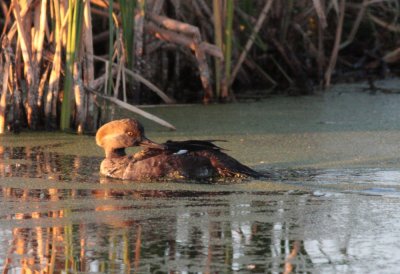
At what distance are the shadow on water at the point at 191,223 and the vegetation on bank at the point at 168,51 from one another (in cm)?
101

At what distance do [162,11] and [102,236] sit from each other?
14.9 ft

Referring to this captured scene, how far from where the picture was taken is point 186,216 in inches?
182

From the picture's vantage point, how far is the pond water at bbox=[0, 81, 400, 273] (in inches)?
152

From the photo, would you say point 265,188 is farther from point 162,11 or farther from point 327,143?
point 162,11

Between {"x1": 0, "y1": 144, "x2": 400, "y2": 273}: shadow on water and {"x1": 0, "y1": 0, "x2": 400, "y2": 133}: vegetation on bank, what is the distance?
39.7 inches

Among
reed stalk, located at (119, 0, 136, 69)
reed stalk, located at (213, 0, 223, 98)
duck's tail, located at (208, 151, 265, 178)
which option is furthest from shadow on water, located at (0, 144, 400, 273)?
reed stalk, located at (213, 0, 223, 98)

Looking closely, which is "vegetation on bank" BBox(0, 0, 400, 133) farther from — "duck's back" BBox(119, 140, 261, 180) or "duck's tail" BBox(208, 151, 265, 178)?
"duck's tail" BBox(208, 151, 265, 178)

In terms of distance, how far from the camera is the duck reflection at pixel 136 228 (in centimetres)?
381

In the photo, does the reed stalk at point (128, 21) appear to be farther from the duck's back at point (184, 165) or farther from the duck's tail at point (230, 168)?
the duck's tail at point (230, 168)

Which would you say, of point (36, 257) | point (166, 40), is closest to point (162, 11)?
point (166, 40)

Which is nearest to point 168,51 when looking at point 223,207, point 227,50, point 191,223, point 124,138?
point 227,50

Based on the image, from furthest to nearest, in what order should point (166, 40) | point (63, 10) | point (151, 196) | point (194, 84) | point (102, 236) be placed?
point (194, 84)
point (166, 40)
point (63, 10)
point (151, 196)
point (102, 236)

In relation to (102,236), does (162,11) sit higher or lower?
higher

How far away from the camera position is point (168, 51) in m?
8.90
